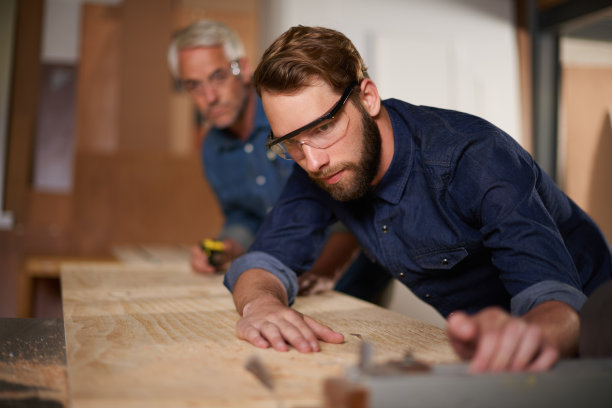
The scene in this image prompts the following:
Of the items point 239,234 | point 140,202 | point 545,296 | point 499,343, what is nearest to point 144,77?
point 140,202

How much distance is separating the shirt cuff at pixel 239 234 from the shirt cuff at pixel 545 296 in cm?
163

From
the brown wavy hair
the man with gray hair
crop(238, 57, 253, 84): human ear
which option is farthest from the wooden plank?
crop(238, 57, 253, 84): human ear

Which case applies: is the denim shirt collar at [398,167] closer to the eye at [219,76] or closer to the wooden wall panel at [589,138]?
the eye at [219,76]

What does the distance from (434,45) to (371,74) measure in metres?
0.52

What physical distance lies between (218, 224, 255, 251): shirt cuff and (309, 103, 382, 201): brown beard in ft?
4.01

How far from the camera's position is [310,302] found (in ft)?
5.57

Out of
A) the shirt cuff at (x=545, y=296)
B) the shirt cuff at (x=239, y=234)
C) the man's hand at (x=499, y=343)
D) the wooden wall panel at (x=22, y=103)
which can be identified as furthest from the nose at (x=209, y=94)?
the wooden wall panel at (x=22, y=103)

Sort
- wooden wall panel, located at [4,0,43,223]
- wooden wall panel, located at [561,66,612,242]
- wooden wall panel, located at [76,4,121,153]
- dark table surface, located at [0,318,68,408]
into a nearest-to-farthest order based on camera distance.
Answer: dark table surface, located at [0,318,68,408] < wooden wall panel, located at [561,66,612,242] < wooden wall panel, located at [4,0,43,223] < wooden wall panel, located at [76,4,121,153]

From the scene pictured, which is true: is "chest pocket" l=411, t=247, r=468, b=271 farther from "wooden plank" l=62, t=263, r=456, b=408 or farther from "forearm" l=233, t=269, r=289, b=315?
"forearm" l=233, t=269, r=289, b=315

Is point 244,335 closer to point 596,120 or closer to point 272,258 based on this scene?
point 272,258

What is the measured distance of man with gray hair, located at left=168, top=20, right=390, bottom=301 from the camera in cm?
257

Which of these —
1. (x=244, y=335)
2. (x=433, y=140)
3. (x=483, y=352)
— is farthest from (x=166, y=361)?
(x=433, y=140)

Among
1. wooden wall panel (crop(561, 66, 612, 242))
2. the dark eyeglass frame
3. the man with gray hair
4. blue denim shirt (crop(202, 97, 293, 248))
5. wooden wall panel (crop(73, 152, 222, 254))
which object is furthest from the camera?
wooden wall panel (crop(73, 152, 222, 254))

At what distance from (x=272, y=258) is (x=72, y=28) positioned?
19.6 ft
